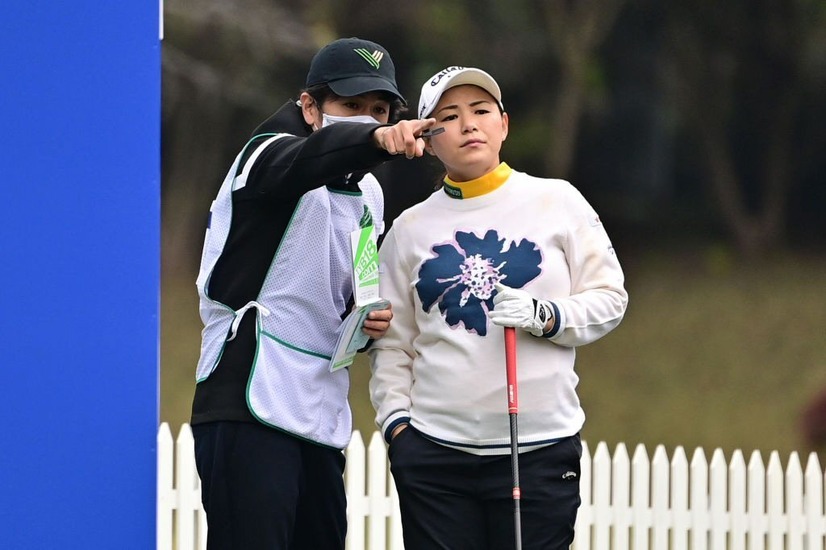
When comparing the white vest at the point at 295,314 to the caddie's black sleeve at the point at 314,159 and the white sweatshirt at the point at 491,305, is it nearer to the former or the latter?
the caddie's black sleeve at the point at 314,159

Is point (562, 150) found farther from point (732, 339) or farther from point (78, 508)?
point (78, 508)

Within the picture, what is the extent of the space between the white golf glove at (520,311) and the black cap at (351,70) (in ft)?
1.72

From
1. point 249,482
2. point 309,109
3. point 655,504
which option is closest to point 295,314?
point 249,482

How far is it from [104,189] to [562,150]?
18.6ft

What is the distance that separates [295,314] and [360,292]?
15 cm

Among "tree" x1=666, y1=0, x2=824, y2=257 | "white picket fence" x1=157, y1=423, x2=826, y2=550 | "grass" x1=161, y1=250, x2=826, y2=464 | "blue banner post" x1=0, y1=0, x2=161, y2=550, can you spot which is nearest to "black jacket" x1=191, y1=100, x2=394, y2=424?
"blue banner post" x1=0, y1=0, x2=161, y2=550

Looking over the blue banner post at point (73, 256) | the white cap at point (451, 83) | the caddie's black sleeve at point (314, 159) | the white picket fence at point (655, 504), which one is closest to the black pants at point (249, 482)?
the blue banner post at point (73, 256)

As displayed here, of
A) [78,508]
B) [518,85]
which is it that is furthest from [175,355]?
[78,508]

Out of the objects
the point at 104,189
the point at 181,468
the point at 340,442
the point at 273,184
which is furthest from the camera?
the point at 181,468

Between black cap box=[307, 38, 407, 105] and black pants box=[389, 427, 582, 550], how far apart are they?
2.52ft

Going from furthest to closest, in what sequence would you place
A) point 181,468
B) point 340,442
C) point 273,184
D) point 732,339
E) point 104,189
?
point 732,339, point 181,468, point 104,189, point 340,442, point 273,184

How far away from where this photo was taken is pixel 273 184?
270 cm

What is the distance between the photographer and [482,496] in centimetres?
279

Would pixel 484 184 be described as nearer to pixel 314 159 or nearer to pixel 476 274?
pixel 476 274
